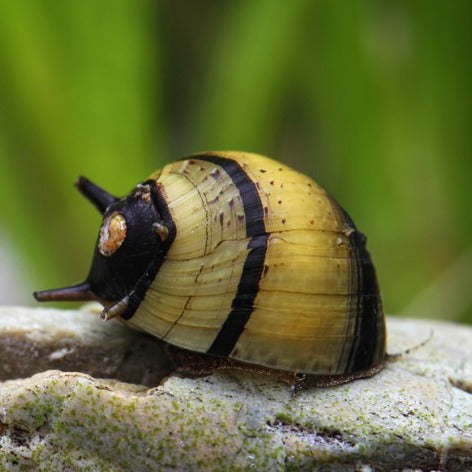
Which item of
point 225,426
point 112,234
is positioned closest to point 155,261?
point 112,234

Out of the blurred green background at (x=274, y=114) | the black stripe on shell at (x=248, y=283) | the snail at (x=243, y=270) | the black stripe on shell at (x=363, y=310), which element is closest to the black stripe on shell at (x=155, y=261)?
the snail at (x=243, y=270)

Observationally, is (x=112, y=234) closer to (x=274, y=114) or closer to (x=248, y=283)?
(x=248, y=283)

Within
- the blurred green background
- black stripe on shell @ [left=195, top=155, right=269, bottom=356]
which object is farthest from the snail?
the blurred green background

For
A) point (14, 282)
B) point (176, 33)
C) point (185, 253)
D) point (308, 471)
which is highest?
point (176, 33)

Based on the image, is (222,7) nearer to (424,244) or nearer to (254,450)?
(424,244)

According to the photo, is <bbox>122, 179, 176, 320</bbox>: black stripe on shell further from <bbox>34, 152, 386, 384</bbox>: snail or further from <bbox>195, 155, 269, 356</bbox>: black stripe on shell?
<bbox>195, 155, 269, 356</bbox>: black stripe on shell

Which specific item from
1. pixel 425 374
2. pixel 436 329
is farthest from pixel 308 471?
pixel 436 329

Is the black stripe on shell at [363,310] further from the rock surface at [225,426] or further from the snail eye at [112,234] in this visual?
the snail eye at [112,234]
